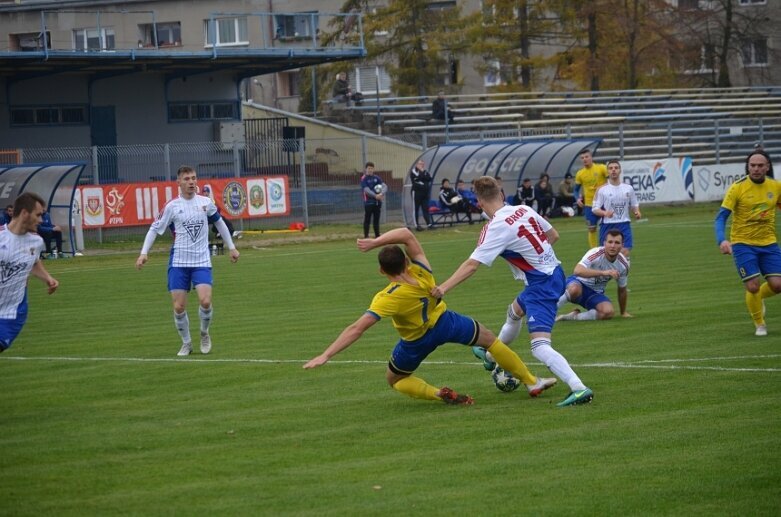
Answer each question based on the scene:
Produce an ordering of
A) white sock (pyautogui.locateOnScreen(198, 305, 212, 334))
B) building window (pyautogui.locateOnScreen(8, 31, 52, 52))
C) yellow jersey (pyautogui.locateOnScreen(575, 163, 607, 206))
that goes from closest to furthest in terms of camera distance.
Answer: white sock (pyautogui.locateOnScreen(198, 305, 212, 334))
yellow jersey (pyautogui.locateOnScreen(575, 163, 607, 206))
building window (pyautogui.locateOnScreen(8, 31, 52, 52))

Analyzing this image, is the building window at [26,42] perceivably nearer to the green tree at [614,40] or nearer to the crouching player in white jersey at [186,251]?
the crouching player in white jersey at [186,251]

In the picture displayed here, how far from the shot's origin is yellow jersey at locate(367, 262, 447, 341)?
32.4ft

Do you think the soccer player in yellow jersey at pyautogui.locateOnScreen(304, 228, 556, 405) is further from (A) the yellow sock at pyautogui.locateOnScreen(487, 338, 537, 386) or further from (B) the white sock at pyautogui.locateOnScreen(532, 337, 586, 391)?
(B) the white sock at pyautogui.locateOnScreen(532, 337, 586, 391)

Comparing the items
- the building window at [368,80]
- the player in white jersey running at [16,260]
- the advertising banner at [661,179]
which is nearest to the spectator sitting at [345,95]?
the building window at [368,80]

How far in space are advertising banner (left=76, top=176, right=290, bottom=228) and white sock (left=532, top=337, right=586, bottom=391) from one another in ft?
75.5

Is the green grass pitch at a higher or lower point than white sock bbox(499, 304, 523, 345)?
lower

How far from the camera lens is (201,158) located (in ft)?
127

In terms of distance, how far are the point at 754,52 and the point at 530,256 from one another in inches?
2492

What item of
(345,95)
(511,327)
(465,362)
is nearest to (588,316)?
(465,362)

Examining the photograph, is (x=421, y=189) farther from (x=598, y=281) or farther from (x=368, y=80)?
(x=368, y=80)

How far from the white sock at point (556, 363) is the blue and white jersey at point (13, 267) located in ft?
15.7

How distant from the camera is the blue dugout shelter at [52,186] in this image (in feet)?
101

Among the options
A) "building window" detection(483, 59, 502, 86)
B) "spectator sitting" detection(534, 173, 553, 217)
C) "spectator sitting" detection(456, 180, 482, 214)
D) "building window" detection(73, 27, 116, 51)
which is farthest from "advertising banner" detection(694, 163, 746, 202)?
"building window" detection(73, 27, 116, 51)

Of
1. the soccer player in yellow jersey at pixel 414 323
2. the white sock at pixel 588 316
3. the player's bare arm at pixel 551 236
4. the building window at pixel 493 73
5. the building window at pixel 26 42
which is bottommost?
the white sock at pixel 588 316
